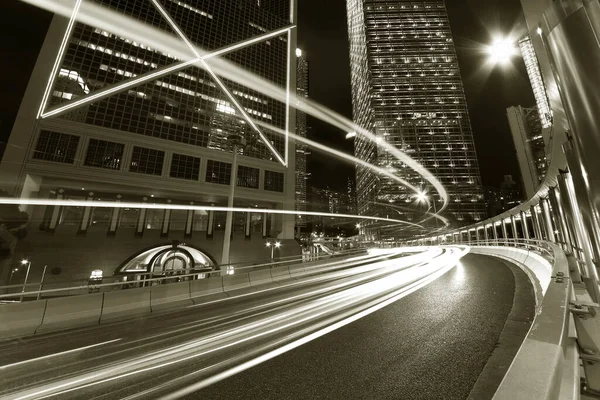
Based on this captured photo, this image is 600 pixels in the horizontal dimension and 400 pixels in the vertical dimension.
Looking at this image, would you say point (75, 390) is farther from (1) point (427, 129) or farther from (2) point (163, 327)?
(1) point (427, 129)

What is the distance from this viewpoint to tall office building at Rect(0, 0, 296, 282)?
2917 cm

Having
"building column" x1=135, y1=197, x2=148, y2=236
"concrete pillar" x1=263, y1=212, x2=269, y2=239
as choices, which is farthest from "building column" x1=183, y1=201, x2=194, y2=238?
"concrete pillar" x1=263, y1=212, x2=269, y2=239

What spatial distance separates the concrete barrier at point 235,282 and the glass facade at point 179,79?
16.5m

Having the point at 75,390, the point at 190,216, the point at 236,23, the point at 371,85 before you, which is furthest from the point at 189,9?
the point at 371,85

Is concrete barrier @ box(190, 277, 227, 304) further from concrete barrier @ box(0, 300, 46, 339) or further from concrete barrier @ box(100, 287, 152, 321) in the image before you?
concrete barrier @ box(0, 300, 46, 339)

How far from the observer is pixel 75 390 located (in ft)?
13.4

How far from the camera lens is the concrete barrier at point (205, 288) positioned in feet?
41.1

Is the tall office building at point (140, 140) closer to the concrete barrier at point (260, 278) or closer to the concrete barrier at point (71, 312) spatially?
the concrete barrier at point (260, 278)

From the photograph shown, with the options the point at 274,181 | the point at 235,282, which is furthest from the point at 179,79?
the point at 235,282

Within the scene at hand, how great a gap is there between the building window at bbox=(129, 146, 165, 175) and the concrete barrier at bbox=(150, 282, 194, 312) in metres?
28.6

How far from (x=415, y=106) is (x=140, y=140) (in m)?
145

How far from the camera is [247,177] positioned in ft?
139

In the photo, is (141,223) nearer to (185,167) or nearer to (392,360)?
(185,167)

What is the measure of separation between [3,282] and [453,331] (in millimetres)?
38937
